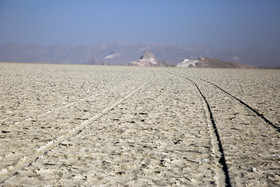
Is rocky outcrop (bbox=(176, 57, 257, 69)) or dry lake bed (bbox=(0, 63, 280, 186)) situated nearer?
dry lake bed (bbox=(0, 63, 280, 186))

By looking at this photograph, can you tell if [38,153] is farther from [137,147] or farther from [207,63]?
[207,63]

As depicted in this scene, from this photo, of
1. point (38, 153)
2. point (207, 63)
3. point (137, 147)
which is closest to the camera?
point (38, 153)

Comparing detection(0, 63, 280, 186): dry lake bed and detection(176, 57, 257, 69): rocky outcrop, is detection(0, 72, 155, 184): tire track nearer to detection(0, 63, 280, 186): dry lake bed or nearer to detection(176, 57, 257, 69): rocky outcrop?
detection(0, 63, 280, 186): dry lake bed

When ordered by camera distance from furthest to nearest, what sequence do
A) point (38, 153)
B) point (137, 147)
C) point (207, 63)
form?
point (207, 63) < point (137, 147) < point (38, 153)

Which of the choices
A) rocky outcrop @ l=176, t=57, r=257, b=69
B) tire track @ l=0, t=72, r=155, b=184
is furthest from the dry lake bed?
rocky outcrop @ l=176, t=57, r=257, b=69

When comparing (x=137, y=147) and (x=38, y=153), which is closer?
(x=38, y=153)

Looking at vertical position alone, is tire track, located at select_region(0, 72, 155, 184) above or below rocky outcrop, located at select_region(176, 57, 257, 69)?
below

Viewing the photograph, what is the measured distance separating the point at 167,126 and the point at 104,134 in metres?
1.34

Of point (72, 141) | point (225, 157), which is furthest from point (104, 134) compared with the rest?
point (225, 157)

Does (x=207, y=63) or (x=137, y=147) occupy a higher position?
(x=207, y=63)

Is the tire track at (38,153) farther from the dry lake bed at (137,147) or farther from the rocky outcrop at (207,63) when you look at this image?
the rocky outcrop at (207,63)

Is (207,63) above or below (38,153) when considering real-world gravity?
above

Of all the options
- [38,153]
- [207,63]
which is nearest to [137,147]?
[38,153]

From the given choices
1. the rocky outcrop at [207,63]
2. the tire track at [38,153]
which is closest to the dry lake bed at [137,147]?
the tire track at [38,153]
